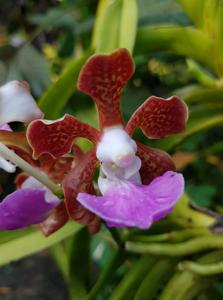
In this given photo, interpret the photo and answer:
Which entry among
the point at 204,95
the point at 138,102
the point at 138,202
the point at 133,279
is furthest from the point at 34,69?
the point at 138,202

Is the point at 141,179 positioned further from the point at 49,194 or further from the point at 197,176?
the point at 197,176

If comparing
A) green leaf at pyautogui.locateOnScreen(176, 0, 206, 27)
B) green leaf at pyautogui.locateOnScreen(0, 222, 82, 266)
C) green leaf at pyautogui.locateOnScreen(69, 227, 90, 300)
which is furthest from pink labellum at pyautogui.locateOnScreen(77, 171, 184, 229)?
green leaf at pyautogui.locateOnScreen(176, 0, 206, 27)

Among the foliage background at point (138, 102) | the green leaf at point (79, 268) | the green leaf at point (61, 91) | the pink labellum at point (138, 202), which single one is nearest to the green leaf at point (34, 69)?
the foliage background at point (138, 102)

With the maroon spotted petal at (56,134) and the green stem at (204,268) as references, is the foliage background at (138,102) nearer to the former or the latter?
the green stem at (204,268)

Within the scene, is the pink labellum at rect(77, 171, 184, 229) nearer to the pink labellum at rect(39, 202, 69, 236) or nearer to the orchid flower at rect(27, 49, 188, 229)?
the orchid flower at rect(27, 49, 188, 229)

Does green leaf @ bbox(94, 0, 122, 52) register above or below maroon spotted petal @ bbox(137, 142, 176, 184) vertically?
above

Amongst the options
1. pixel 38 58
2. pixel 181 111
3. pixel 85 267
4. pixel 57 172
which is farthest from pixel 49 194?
pixel 38 58
